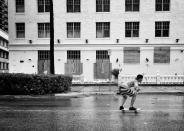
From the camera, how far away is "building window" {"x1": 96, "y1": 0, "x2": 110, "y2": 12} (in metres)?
27.1

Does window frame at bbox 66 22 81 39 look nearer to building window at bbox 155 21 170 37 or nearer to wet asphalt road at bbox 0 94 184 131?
building window at bbox 155 21 170 37

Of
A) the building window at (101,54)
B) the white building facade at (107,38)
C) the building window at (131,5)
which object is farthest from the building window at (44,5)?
the building window at (131,5)

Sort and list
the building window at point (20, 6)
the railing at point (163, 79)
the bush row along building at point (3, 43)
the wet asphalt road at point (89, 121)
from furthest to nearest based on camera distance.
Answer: the bush row along building at point (3, 43) < the building window at point (20, 6) < the railing at point (163, 79) < the wet asphalt road at point (89, 121)

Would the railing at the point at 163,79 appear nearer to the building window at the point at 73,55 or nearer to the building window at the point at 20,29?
the building window at the point at 73,55

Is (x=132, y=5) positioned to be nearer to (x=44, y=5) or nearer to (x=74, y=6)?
(x=74, y=6)

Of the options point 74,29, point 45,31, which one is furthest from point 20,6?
point 74,29

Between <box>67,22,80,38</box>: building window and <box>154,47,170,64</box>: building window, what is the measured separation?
9.20 meters

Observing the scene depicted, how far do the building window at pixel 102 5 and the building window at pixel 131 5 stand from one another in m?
2.19

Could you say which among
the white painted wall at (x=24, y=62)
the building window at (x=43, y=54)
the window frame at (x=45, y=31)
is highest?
the window frame at (x=45, y=31)

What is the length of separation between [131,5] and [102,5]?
3.35m

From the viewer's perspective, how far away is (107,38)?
88.4 feet

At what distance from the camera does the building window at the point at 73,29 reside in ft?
90.0

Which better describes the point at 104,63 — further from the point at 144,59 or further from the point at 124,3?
the point at 124,3

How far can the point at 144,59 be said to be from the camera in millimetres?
26641
